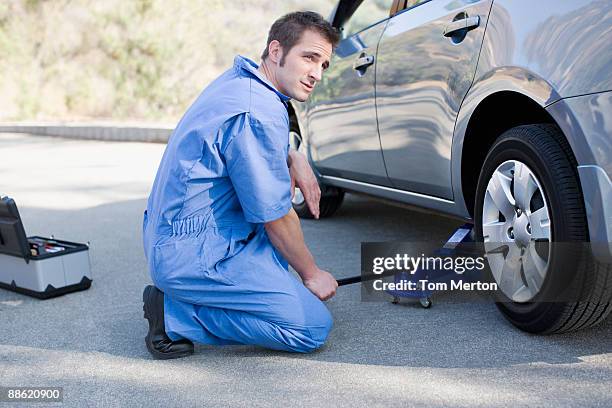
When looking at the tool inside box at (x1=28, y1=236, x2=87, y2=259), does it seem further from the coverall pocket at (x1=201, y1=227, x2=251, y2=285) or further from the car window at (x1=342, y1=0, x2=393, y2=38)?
the car window at (x1=342, y1=0, x2=393, y2=38)

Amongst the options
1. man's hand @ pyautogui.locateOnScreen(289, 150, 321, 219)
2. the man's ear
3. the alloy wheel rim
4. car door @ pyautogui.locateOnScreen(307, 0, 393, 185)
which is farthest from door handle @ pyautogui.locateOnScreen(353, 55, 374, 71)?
the alloy wheel rim

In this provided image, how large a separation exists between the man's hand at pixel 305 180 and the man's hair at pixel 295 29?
0.40 meters

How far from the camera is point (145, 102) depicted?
67.8 feet

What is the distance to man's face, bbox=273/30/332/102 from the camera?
2.70m

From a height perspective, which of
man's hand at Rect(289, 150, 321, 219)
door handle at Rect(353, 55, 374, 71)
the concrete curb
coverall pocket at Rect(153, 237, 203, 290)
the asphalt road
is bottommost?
the concrete curb

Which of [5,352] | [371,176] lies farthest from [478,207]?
[5,352]

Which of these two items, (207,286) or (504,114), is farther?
(504,114)

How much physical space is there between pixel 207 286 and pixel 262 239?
0.27 m

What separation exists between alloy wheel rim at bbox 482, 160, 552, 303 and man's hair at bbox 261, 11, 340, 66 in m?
0.76

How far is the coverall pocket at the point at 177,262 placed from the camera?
102 inches

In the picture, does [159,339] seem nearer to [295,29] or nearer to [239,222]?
[239,222]

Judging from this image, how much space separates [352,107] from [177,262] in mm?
1529

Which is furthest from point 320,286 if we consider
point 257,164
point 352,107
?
point 352,107

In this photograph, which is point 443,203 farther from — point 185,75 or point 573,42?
point 185,75
